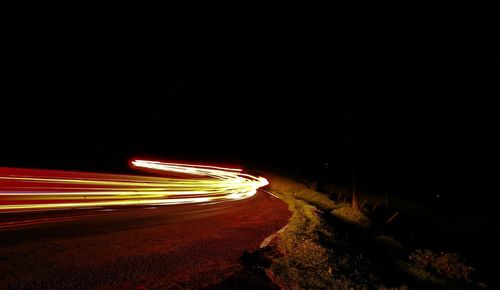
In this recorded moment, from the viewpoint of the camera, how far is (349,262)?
29.9ft

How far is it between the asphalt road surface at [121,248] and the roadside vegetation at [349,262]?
93 cm

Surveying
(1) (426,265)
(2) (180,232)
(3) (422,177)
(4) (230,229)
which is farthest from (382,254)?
(3) (422,177)

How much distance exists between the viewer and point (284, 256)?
8.75 m

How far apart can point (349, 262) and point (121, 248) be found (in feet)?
18.2

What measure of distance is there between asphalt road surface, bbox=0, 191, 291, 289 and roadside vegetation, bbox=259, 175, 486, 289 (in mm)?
934

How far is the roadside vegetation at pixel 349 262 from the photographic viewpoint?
7468 mm

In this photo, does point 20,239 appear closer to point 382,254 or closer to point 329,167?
point 382,254

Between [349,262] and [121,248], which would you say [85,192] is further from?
[349,262]

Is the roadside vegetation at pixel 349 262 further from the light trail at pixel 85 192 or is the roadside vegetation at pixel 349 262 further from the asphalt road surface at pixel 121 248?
the light trail at pixel 85 192

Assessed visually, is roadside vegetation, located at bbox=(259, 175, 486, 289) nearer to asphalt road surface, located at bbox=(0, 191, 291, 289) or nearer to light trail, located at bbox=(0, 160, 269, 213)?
asphalt road surface, located at bbox=(0, 191, 291, 289)

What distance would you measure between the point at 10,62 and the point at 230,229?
4881 centimetres

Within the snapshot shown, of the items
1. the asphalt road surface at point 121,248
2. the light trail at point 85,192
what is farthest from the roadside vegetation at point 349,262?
the light trail at point 85,192

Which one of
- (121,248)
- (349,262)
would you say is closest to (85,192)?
(121,248)

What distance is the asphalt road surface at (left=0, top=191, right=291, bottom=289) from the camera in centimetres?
619
